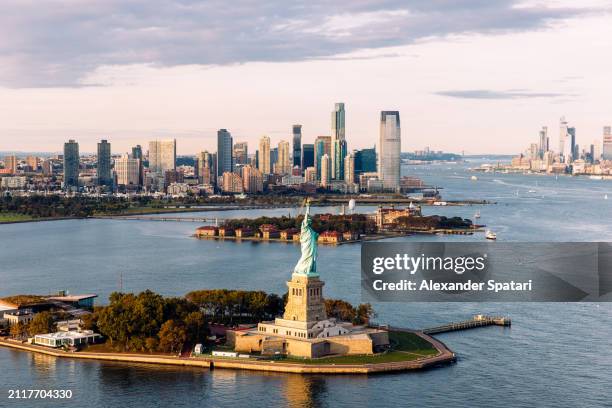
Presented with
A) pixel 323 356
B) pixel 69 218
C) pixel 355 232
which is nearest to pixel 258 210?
pixel 69 218

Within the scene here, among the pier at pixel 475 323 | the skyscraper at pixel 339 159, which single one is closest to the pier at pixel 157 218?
the pier at pixel 475 323

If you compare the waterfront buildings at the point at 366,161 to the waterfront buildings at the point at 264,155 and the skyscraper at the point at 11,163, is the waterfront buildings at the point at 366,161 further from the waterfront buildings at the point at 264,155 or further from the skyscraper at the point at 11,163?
the skyscraper at the point at 11,163

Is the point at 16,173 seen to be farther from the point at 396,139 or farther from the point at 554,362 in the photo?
the point at 554,362

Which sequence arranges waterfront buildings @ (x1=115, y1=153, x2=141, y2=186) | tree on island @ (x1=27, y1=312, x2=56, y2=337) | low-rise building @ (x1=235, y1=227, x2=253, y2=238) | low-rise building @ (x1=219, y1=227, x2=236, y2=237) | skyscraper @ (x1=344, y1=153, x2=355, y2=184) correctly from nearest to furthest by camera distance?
1. tree on island @ (x1=27, y1=312, x2=56, y2=337)
2. low-rise building @ (x1=235, y1=227, x2=253, y2=238)
3. low-rise building @ (x1=219, y1=227, x2=236, y2=237)
4. skyscraper @ (x1=344, y1=153, x2=355, y2=184)
5. waterfront buildings @ (x1=115, y1=153, x2=141, y2=186)

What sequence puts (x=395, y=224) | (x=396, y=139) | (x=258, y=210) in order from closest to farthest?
(x=395, y=224), (x=258, y=210), (x=396, y=139)

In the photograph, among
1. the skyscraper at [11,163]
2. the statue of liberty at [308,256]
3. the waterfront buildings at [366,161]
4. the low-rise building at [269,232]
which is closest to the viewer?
the statue of liberty at [308,256]

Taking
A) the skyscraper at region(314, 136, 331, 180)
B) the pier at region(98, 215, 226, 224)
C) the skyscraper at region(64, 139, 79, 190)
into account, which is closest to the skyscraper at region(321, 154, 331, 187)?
the skyscraper at region(314, 136, 331, 180)

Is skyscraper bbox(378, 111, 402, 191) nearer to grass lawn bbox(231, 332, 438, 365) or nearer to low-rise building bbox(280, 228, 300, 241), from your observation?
low-rise building bbox(280, 228, 300, 241)
